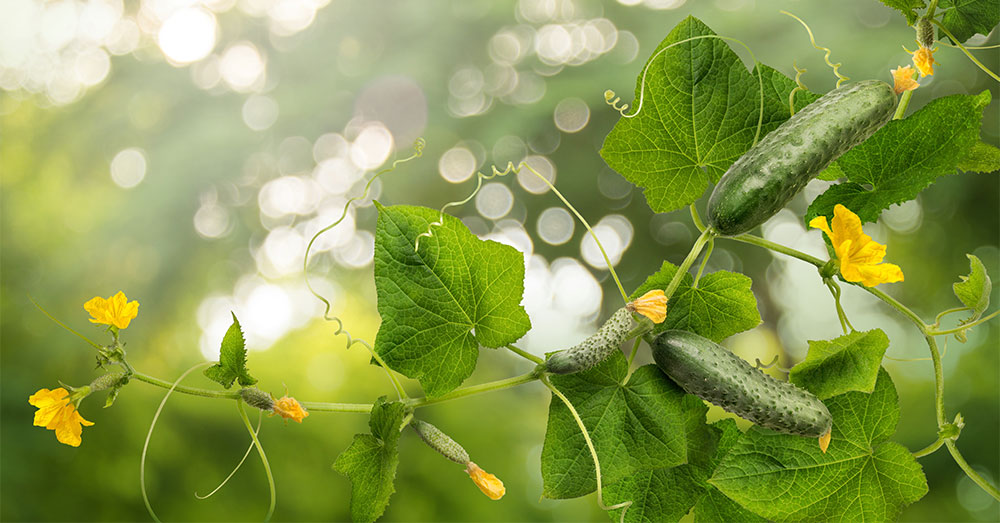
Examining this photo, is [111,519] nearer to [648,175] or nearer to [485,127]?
[485,127]

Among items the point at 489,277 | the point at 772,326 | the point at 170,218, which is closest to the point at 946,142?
the point at 489,277

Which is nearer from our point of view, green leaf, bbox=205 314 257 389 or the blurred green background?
green leaf, bbox=205 314 257 389

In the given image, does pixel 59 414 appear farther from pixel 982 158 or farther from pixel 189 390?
pixel 982 158

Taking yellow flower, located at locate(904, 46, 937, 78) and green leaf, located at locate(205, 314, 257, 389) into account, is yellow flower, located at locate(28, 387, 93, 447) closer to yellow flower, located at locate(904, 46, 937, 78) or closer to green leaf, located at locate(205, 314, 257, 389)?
green leaf, located at locate(205, 314, 257, 389)

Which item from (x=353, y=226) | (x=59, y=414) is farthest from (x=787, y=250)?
(x=353, y=226)

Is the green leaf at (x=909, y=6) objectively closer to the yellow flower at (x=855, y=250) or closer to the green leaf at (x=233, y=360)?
the yellow flower at (x=855, y=250)

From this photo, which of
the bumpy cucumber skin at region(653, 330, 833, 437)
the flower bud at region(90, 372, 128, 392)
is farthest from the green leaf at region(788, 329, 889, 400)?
the flower bud at region(90, 372, 128, 392)
